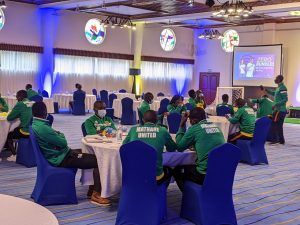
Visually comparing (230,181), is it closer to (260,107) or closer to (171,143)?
(171,143)

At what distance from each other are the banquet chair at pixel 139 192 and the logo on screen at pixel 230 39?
1750cm

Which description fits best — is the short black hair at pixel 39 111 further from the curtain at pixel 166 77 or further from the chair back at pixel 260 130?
the curtain at pixel 166 77

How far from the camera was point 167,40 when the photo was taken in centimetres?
2227

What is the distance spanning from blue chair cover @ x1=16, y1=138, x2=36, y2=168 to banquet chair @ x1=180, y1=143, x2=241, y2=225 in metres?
3.51

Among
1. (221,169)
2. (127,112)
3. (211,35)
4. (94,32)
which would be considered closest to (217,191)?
(221,169)

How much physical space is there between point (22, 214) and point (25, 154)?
6075mm

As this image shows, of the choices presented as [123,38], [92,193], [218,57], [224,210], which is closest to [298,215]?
[224,210]

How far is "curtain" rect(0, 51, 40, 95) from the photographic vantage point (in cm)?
1688

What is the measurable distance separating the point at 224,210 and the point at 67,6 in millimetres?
14393

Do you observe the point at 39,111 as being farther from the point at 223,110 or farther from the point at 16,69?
the point at 16,69

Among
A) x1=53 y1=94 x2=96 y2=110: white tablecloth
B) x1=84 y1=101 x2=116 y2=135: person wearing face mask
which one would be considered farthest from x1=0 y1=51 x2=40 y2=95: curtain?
x1=84 y1=101 x2=116 y2=135: person wearing face mask

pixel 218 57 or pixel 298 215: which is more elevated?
pixel 218 57

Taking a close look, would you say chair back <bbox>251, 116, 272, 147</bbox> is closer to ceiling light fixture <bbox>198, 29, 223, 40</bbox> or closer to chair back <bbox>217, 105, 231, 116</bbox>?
chair back <bbox>217, 105, 231, 116</bbox>

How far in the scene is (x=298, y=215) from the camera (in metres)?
5.33
